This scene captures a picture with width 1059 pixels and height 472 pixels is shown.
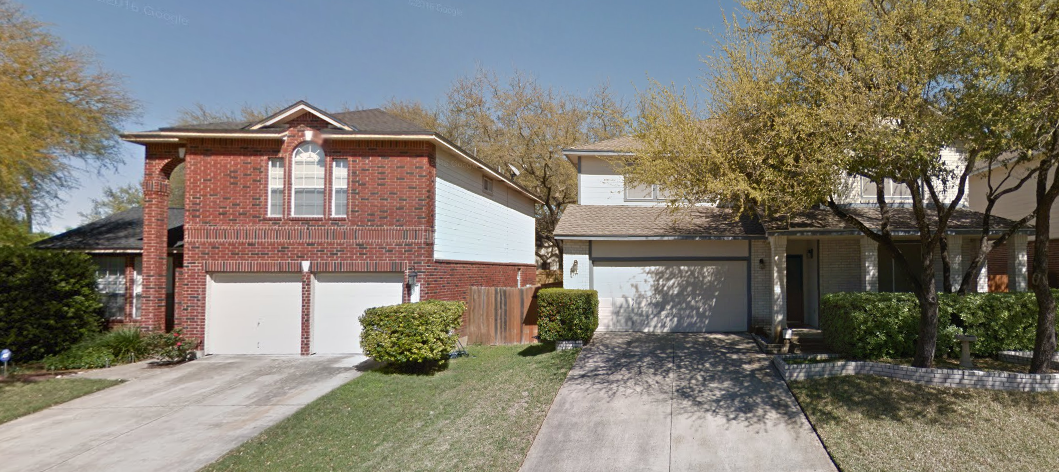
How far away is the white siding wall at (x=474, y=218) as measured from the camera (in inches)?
556

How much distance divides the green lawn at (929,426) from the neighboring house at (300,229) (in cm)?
884

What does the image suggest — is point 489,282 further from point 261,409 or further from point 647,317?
point 261,409

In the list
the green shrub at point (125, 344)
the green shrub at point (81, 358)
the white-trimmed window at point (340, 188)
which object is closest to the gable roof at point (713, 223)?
the white-trimmed window at point (340, 188)

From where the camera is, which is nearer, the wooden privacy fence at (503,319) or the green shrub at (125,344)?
the green shrub at (125,344)

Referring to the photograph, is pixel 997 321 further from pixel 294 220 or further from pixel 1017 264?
pixel 294 220

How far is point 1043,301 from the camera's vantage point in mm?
8141

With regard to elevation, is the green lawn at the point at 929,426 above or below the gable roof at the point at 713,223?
below

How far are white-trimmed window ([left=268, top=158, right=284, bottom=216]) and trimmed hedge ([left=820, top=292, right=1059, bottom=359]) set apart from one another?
1247 centimetres

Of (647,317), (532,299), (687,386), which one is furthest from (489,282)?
(687,386)

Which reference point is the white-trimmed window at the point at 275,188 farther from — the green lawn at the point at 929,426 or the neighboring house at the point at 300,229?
the green lawn at the point at 929,426

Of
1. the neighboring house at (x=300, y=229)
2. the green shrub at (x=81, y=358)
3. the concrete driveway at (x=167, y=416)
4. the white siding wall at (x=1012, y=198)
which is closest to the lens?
the concrete driveway at (x=167, y=416)

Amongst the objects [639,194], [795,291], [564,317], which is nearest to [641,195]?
[639,194]

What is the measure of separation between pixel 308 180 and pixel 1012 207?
22.3 metres

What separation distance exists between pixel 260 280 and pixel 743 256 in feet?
39.4
